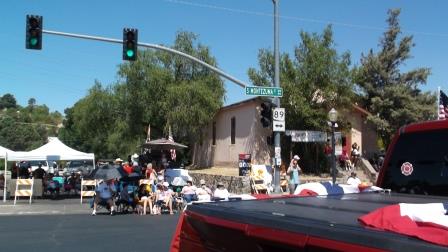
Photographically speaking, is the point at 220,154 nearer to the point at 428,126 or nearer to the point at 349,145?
the point at 349,145

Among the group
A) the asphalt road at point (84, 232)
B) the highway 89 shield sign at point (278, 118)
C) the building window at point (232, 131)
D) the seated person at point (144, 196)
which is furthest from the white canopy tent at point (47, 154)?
the highway 89 shield sign at point (278, 118)

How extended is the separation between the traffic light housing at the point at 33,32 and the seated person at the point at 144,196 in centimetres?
622

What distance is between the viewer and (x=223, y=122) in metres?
37.1

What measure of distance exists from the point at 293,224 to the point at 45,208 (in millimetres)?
20392

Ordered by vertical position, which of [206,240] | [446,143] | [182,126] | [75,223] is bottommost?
[75,223]

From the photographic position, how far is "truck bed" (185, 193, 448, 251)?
2.10 metres

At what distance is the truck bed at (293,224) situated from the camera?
2.10m

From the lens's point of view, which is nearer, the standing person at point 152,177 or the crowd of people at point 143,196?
the crowd of people at point 143,196

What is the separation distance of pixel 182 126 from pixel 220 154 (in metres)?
3.15

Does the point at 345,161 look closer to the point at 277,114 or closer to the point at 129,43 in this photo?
the point at 277,114

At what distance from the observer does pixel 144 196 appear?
66.9 feet

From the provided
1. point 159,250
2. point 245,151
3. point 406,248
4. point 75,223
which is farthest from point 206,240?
point 245,151

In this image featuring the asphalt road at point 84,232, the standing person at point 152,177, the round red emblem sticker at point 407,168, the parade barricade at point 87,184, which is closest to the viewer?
the round red emblem sticker at point 407,168

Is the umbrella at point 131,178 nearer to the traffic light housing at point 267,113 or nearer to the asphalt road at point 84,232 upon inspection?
the asphalt road at point 84,232
